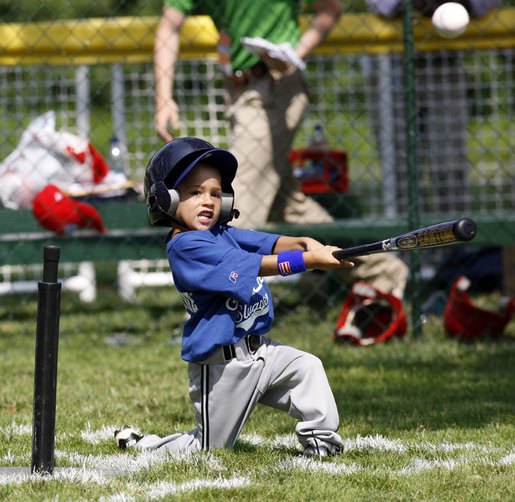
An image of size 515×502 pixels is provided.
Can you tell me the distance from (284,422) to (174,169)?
1.23 metres

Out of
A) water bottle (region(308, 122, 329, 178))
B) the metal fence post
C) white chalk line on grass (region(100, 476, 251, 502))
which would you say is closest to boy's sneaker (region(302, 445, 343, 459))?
white chalk line on grass (region(100, 476, 251, 502))

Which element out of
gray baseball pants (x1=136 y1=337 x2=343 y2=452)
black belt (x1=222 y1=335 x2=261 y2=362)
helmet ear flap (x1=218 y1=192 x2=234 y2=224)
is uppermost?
helmet ear flap (x1=218 y1=192 x2=234 y2=224)

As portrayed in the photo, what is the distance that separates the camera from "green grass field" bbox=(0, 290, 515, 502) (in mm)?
2617

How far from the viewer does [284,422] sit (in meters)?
3.60

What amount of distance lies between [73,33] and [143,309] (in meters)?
2.18

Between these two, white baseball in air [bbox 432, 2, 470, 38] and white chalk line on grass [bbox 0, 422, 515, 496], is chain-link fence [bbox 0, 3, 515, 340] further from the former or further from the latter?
white chalk line on grass [bbox 0, 422, 515, 496]

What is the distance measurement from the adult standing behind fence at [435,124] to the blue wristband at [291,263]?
4.00 metres

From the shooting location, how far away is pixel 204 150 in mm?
3012

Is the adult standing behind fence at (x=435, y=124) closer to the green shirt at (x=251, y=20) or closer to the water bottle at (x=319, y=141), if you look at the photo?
the water bottle at (x=319, y=141)

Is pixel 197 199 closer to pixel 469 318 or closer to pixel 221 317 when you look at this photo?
pixel 221 317

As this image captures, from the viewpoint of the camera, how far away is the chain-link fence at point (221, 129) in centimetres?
552

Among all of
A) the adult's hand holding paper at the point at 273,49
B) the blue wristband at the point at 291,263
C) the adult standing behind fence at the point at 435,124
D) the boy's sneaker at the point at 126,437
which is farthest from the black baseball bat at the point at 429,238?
the adult standing behind fence at the point at 435,124

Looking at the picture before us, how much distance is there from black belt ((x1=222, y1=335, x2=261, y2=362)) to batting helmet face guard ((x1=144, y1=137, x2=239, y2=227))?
45 cm

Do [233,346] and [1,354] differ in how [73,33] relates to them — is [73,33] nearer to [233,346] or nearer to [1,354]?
[1,354]
